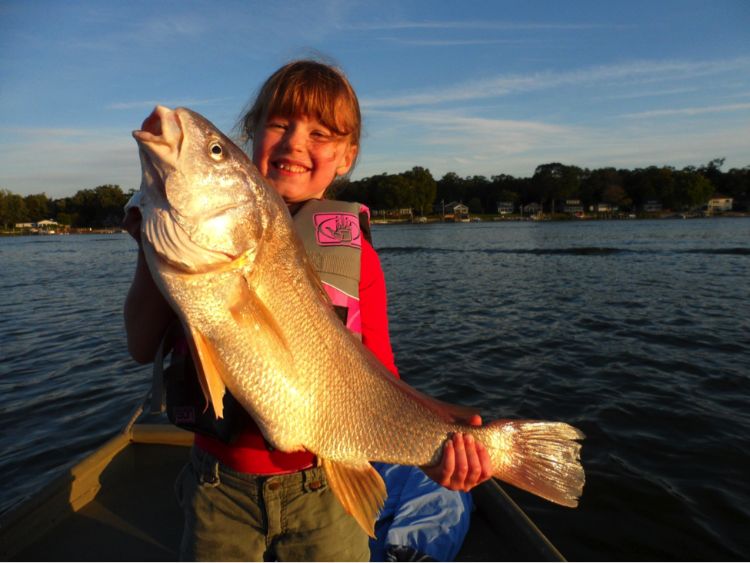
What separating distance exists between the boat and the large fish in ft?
6.72

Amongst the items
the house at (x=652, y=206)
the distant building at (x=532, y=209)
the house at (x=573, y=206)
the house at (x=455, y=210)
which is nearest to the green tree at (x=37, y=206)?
the house at (x=455, y=210)

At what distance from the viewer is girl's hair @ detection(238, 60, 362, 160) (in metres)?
2.68

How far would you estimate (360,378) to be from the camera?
219 cm

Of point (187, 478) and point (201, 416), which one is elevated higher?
point (201, 416)

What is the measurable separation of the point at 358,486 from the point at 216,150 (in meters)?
1.65

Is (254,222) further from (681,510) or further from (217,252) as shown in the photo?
(681,510)

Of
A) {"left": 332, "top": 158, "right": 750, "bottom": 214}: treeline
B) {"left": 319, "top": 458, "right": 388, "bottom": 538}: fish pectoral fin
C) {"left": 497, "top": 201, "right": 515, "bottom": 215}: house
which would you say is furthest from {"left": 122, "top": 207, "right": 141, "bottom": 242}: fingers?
{"left": 497, "top": 201, "right": 515, "bottom": 215}: house

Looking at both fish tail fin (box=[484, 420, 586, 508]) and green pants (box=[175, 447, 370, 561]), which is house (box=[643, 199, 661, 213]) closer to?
fish tail fin (box=[484, 420, 586, 508])

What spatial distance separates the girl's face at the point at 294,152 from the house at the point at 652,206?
138 metres

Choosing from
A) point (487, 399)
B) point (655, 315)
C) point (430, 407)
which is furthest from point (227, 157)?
point (655, 315)

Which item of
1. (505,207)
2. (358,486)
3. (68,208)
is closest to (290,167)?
(358,486)

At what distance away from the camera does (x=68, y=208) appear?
10469 cm

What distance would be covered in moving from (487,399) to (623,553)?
384 cm

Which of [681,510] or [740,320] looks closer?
[681,510]
